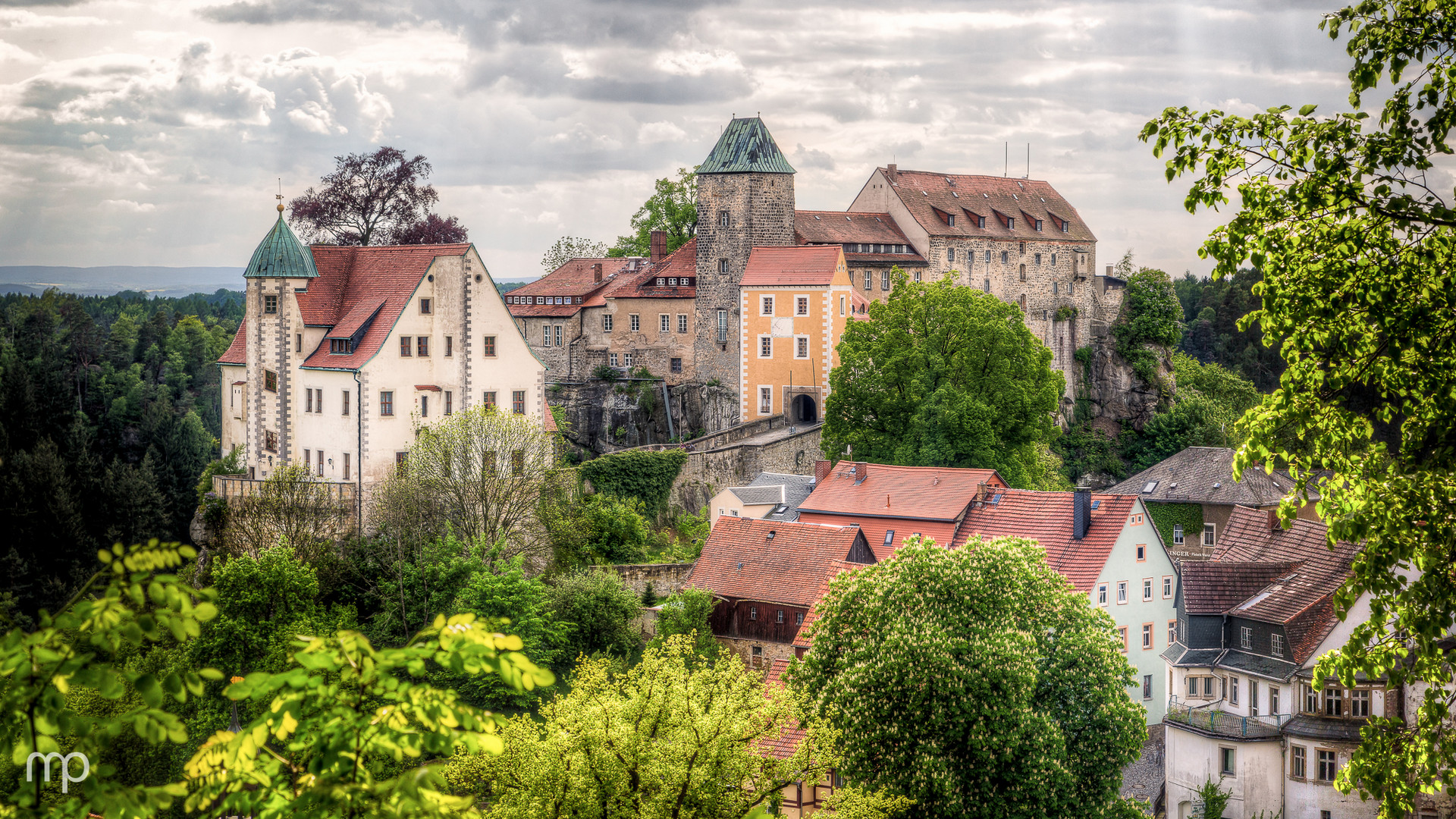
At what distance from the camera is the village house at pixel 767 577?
39.5 metres

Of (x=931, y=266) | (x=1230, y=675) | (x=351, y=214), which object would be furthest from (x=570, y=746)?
(x=931, y=266)

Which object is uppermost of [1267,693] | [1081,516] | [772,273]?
[772,273]

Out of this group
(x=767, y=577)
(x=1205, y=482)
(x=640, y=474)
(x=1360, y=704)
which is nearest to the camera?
(x=1360, y=704)

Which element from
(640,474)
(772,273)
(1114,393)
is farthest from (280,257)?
(1114,393)

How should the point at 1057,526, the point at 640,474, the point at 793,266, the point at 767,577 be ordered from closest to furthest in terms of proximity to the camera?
the point at 767,577 < the point at 1057,526 < the point at 640,474 < the point at 793,266

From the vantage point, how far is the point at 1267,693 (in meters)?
37.0

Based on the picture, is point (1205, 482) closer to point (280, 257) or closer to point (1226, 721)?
point (1226, 721)

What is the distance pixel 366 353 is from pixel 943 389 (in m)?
22.1

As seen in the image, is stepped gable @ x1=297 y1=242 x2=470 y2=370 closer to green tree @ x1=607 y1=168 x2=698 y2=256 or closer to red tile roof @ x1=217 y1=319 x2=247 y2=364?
red tile roof @ x1=217 y1=319 x2=247 y2=364

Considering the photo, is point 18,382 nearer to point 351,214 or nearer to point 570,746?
point 351,214

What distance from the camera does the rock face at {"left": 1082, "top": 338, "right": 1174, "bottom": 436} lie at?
80.0 m

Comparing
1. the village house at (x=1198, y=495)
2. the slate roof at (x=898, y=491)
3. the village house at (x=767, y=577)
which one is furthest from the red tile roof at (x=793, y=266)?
the village house at (x=767, y=577)

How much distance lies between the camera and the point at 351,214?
6147cm

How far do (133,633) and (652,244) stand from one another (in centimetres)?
7039
